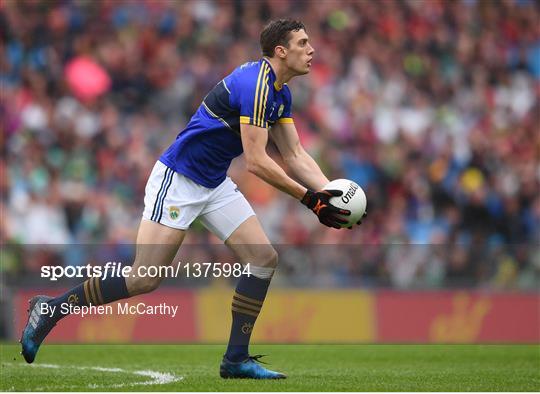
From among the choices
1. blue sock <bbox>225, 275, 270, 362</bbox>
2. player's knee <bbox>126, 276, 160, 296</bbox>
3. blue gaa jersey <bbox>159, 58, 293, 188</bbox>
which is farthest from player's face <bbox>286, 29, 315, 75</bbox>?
player's knee <bbox>126, 276, 160, 296</bbox>

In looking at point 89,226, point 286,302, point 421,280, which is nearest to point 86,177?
point 89,226

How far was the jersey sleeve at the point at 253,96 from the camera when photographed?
7559 millimetres

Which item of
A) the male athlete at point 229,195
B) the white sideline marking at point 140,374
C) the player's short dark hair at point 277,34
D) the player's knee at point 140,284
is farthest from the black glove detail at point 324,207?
the white sideline marking at point 140,374

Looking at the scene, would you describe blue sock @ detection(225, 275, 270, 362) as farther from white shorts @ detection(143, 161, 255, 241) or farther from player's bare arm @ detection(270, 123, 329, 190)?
player's bare arm @ detection(270, 123, 329, 190)

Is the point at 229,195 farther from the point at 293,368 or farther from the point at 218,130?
the point at 293,368

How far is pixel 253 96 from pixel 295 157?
811mm

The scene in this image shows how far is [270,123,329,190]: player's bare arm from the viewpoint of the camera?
8148 millimetres

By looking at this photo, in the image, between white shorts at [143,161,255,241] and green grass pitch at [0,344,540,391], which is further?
white shorts at [143,161,255,241]

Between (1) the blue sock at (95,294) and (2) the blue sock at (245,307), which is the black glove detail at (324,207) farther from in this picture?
(1) the blue sock at (95,294)

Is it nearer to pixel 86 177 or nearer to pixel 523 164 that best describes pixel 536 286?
pixel 523 164

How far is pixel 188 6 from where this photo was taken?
1759 cm

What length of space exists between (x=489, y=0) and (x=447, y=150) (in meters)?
4.40

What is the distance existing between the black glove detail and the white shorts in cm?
60

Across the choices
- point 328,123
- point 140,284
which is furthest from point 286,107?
point 328,123
